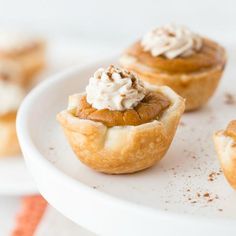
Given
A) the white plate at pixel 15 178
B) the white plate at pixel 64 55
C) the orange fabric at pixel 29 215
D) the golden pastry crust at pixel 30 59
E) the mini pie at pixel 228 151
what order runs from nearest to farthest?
the mini pie at pixel 228 151 → the orange fabric at pixel 29 215 → the white plate at pixel 15 178 → the white plate at pixel 64 55 → the golden pastry crust at pixel 30 59

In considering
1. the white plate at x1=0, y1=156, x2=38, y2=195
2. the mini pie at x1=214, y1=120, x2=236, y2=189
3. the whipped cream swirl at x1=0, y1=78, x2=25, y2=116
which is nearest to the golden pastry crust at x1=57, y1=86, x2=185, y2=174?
the mini pie at x1=214, y1=120, x2=236, y2=189

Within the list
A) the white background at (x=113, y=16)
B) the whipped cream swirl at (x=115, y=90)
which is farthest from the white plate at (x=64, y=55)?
the whipped cream swirl at (x=115, y=90)

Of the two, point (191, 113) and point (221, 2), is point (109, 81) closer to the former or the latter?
point (191, 113)

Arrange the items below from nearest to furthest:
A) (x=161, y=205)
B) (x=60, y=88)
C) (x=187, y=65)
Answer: (x=161, y=205)
(x=187, y=65)
(x=60, y=88)

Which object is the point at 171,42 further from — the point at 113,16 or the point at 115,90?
the point at 113,16

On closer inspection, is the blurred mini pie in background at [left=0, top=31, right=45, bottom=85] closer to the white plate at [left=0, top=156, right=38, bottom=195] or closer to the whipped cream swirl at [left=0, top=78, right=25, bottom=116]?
the whipped cream swirl at [left=0, top=78, right=25, bottom=116]

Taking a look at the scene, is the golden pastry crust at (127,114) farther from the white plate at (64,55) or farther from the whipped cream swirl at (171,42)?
the white plate at (64,55)

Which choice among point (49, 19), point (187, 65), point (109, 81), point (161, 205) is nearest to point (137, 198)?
point (161, 205)
